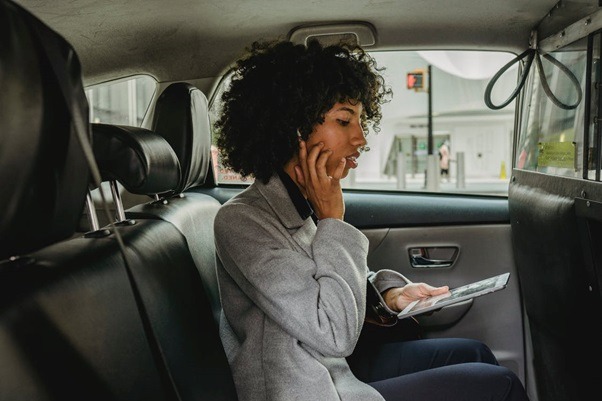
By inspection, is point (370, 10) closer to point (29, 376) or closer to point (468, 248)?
point (468, 248)

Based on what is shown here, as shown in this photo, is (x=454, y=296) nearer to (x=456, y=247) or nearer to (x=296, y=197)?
(x=296, y=197)

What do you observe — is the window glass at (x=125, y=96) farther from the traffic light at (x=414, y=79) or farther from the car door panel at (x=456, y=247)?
the traffic light at (x=414, y=79)

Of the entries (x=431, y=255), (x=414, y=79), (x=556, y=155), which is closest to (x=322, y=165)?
(x=556, y=155)

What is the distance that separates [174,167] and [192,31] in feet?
2.83

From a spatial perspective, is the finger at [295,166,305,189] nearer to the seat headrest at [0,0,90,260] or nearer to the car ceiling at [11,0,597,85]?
the car ceiling at [11,0,597,85]

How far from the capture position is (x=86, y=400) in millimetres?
1042

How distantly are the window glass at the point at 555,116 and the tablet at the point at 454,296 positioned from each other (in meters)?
0.37

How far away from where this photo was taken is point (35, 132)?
857mm

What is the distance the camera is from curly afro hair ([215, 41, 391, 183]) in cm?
189

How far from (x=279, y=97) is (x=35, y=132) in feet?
3.62

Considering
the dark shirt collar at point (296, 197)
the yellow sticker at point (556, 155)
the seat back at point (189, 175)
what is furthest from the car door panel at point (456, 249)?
the dark shirt collar at point (296, 197)

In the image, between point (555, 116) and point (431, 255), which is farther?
point (431, 255)

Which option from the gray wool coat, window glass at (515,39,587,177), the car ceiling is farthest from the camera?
the car ceiling

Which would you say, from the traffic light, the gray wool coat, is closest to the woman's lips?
the gray wool coat
